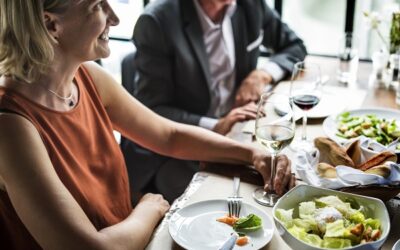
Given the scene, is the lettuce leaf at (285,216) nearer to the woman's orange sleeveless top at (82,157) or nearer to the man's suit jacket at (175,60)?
the woman's orange sleeveless top at (82,157)

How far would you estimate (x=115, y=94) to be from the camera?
1517mm

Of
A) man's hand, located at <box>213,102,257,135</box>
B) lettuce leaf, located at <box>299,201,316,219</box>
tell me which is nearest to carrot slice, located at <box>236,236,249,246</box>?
lettuce leaf, located at <box>299,201,316,219</box>

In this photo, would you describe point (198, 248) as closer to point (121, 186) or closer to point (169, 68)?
point (121, 186)

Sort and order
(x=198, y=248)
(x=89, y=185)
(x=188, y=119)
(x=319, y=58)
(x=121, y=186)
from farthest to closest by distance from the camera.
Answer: (x=319, y=58) → (x=188, y=119) → (x=121, y=186) → (x=89, y=185) → (x=198, y=248)

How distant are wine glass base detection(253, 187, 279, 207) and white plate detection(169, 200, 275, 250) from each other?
82 millimetres

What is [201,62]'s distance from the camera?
6.83ft

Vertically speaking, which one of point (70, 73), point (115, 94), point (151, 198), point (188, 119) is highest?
point (70, 73)

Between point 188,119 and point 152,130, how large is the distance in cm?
47

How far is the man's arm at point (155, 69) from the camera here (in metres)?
1.99

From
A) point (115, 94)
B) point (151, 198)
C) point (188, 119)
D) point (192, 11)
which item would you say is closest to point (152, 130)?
point (115, 94)

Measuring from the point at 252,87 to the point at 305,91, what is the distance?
1.92 feet

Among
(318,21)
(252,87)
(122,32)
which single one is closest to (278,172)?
(252,87)

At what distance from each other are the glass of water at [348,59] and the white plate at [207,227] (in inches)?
38.3

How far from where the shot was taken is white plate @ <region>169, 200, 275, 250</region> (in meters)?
1.08
